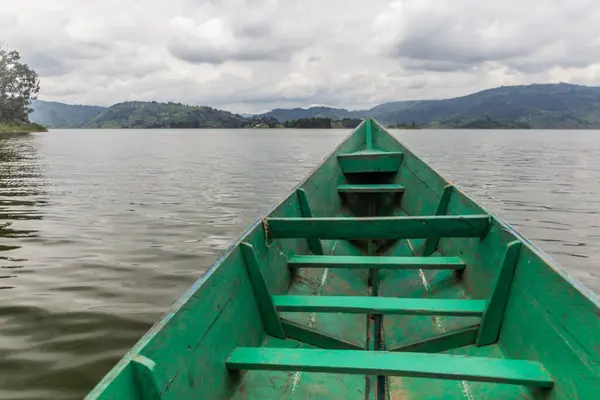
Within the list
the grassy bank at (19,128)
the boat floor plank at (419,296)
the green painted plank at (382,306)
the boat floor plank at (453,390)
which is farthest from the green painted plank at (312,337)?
the grassy bank at (19,128)

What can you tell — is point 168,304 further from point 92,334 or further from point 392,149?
point 392,149

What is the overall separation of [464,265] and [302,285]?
1.90 m

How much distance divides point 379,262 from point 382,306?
0.92 metres

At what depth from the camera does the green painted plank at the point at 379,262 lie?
4375mm

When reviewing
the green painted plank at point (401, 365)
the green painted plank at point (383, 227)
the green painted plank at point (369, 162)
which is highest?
the green painted plank at point (369, 162)

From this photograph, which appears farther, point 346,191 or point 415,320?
point 346,191

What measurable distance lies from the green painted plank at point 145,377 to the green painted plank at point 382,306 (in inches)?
70.5

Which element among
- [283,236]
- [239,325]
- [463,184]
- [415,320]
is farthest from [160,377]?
[463,184]

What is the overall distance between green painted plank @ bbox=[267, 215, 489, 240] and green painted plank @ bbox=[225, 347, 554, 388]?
1.42 metres

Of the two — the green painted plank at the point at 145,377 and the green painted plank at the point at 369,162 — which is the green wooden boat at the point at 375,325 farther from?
the green painted plank at the point at 369,162

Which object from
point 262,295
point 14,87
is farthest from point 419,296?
point 14,87

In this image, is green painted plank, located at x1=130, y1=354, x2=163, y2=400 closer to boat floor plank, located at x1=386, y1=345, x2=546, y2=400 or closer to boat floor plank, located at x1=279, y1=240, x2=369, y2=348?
boat floor plank, located at x1=386, y1=345, x2=546, y2=400

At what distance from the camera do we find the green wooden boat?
2426 mm

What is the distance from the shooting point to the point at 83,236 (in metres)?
9.23
